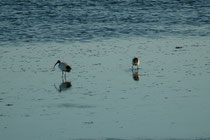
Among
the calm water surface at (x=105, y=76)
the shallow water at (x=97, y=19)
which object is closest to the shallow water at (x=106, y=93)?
the calm water surface at (x=105, y=76)

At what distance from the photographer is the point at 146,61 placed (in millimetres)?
18562

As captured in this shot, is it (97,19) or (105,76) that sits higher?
(97,19)

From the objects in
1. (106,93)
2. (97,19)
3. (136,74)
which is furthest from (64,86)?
(97,19)

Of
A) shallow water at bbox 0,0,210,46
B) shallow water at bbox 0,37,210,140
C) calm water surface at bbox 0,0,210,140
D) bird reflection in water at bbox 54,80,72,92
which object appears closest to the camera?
shallow water at bbox 0,37,210,140

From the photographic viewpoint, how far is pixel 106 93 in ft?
47.1

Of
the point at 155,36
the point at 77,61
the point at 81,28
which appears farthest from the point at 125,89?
the point at 81,28

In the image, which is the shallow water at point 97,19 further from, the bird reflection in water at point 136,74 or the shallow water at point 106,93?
the bird reflection in water at point 136,74

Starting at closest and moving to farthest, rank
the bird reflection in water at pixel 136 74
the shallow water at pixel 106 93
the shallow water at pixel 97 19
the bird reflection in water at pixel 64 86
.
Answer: the shallow water at pixel 106 93 < the bird reflection in water at pixel 64 86 < the bird reflection in water at pixel 136 74 < the shallow water at pixel 97 19

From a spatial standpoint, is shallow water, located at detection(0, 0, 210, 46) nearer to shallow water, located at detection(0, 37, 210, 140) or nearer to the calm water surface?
the calm water surface

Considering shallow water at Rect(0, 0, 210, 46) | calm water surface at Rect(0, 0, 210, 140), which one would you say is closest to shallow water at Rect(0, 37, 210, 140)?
calm water surface at Rect(0, 0, 210, 140)

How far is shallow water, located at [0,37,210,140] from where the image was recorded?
1156 cm

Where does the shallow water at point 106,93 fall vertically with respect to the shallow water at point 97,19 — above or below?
below

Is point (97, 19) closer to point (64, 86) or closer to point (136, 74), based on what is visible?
point (136, 74)

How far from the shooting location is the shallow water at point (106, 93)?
1156 cm
